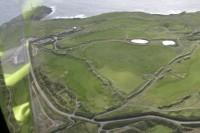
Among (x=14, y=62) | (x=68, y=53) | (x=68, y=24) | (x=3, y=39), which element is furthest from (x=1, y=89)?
(x=68, y=24)

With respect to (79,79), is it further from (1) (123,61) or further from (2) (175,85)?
(2) (175,85)

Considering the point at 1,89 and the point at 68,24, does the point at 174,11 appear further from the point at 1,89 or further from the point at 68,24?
the point at 1,89

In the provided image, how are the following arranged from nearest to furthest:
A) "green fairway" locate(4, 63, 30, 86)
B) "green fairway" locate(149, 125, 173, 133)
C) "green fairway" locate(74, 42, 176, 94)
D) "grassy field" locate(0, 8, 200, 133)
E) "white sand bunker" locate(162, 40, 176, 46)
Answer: "green fairway" locate(4, 63, 30, 86) < "green fairway" locate(149, 125, 173, 133) < "grassy field" locate(0, 8, 200, 133) < "green fairway" locate(74, 42, 176, 94) < "white sand bunker" locate(162, 40, 176, 46)

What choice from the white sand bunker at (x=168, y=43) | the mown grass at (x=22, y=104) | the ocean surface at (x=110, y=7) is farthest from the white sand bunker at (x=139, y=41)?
the mown grass at (x=22, y=104)

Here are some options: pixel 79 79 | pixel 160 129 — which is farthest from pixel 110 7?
pixel 160 129

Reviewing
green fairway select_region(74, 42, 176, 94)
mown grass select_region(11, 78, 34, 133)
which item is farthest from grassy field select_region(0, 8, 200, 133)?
mown grass select_region(11, 78, 34, 133)

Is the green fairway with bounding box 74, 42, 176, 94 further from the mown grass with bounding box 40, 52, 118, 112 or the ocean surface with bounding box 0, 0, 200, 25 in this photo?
the ocean surface with bounding box 0, 0, 200, 25
